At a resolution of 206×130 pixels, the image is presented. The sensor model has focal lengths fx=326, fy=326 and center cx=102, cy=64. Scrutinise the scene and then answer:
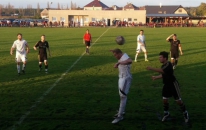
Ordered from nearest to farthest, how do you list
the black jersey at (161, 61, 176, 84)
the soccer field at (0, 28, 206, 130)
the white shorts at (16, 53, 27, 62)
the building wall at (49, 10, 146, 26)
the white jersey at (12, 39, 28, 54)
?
1. the black jersey at (161, 61, 176, 84)
2. the soccer field at (0, 28, 206, 130)
3. the white jersey at (12, 39, 28, 54)
4. the white shorts at (16, 53, 27, 62)
5. the building wall at (49, 10, 146, 26)

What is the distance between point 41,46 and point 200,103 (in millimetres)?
8620

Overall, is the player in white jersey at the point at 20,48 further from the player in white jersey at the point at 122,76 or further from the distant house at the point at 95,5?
the distant house at the point at 95,5

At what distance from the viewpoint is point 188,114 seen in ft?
29.7

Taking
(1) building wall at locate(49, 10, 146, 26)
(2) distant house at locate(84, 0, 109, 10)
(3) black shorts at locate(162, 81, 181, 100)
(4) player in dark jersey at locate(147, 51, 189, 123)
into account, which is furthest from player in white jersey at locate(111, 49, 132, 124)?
(2) distant house at locate(84, 0, 109, 10)

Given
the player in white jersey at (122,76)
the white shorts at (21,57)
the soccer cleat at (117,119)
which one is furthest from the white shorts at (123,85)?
the white shorts at (21,57)

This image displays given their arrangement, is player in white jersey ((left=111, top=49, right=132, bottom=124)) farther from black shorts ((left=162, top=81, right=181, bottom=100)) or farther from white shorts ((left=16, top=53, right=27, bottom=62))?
white shorts ((left=16, top=53, right=27, bottom=62))

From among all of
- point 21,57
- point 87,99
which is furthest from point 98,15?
point 87,99

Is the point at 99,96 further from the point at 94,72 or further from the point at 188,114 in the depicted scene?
the point at 94,72

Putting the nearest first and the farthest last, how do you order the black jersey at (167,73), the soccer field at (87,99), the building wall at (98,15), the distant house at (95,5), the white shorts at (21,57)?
the black jersey at (167,73) → the soccer field at (87,99) → the white shorts at (21,57) → the building wall at (98,15) → the distant house at (95,5)

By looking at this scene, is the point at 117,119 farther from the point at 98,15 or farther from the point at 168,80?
the point at 98,15

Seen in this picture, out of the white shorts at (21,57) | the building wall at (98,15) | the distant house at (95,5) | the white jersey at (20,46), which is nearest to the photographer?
the white jersey at (20,46)

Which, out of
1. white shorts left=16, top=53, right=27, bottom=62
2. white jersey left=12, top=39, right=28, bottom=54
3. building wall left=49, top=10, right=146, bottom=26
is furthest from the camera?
building wall left=49, top=10, right=146, bottom=26

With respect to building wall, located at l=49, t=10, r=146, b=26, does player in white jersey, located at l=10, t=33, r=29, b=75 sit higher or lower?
lower

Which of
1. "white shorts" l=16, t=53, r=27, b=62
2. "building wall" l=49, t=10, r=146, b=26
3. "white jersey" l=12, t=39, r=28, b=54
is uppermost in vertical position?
"building wall" l=49, t=10, r=146, b=26
